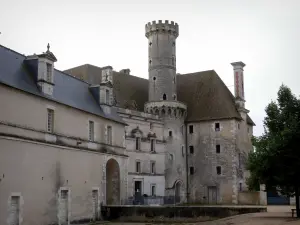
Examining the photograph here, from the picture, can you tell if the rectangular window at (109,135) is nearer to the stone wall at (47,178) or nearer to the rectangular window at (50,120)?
the stone wall at (47,178)

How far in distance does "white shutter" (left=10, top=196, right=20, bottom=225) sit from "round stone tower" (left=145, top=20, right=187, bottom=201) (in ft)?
94.0

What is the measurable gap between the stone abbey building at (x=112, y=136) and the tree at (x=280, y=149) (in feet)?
34.8

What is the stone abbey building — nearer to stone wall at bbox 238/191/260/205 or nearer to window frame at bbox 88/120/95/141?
window frame at bbox 88/120/95/141

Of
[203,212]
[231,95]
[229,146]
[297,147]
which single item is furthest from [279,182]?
[231,95]

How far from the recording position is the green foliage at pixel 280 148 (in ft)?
90.1

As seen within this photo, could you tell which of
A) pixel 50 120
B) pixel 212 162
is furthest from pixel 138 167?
pixel 50 120

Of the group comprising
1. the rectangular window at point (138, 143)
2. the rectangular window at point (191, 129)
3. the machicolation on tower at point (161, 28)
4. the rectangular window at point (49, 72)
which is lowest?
the rectangular window at point (138, 143)

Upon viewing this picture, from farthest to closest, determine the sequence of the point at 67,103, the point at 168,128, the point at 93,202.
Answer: the point at 168,128
the point at 93,202
the point at 67,103

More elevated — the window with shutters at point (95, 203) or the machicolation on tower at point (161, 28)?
the machicolation on tower at point (161, 28)

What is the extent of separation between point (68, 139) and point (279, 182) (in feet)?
43.0

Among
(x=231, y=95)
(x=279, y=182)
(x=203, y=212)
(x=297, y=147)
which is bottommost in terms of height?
(x=203, y=212)

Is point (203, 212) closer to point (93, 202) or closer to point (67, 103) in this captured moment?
point (93, 202)

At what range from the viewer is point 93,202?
30609 millimetres

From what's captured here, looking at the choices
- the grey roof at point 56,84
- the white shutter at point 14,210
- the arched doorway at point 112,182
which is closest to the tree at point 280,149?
the arched doorway at point 112,182
